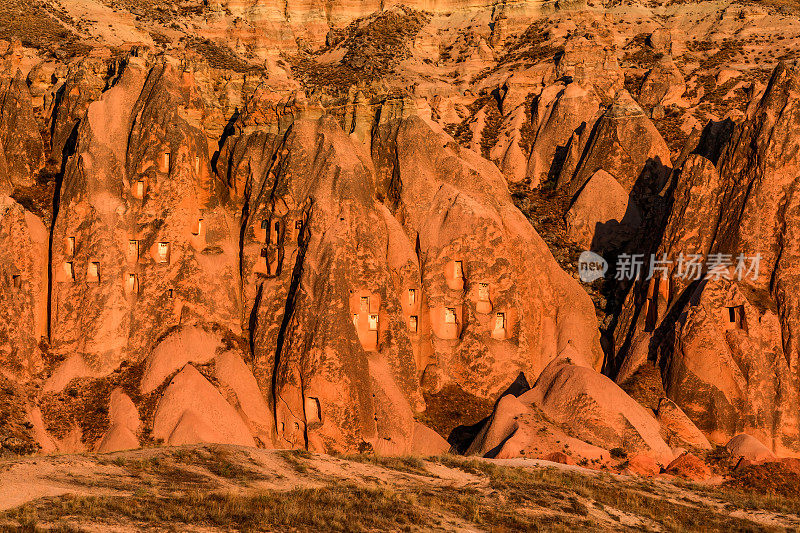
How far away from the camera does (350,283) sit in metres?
47.8

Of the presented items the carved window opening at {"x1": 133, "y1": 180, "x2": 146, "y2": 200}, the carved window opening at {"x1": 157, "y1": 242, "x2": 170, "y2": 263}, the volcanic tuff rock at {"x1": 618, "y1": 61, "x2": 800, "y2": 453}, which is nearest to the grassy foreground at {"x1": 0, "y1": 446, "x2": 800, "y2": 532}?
the volcanic tuff rock at {"x1": 618, "y1": 61, "x2": 800, "y2": 453}

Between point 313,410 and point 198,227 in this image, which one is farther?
point 198,227

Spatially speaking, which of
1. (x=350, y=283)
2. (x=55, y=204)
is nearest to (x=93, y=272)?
(x=55, y=204)

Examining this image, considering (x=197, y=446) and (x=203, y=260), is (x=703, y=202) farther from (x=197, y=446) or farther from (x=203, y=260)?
(x=197, y=446)

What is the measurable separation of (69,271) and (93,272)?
104 cm

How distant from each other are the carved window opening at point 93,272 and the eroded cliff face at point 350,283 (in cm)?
8

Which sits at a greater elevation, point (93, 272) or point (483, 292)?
point (483, 292)

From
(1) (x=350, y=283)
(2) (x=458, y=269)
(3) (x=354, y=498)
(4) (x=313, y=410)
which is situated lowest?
(3) (x=354, y=498)

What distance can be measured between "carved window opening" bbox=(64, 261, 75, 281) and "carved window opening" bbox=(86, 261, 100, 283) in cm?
72

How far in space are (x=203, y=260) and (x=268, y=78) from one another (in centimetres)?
4700

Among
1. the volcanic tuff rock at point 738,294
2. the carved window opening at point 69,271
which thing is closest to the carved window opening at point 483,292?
the volcanic tuff rock at point 738,294

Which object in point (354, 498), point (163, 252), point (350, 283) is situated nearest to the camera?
point (354, 498)

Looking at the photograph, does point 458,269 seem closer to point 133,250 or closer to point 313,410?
point 313,410

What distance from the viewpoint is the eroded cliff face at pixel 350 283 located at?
4466 cm
